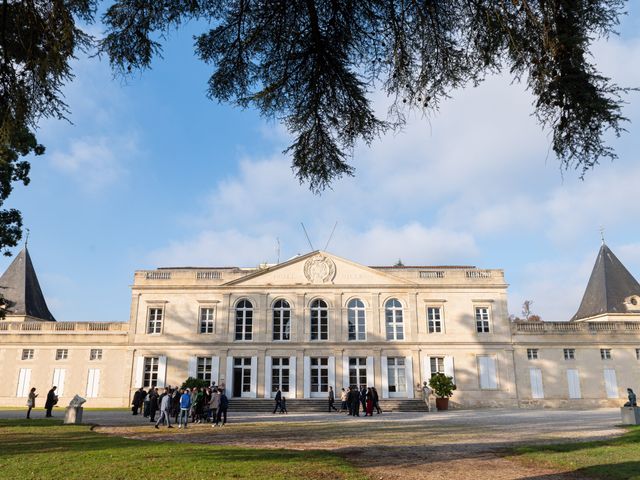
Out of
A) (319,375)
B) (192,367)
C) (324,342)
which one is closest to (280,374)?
(319,375)

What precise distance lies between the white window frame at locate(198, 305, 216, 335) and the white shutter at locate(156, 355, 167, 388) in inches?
94.9

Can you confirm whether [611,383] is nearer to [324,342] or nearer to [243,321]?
[324,342]

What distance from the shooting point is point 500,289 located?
30656mm

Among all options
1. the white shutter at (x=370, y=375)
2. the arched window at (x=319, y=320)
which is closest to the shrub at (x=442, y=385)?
the white shutter at (x=370, y=375)

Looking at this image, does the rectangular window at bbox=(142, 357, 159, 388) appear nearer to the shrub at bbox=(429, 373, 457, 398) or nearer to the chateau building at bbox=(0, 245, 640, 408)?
the chateau building at bbox=(0, 245, 640, 408)

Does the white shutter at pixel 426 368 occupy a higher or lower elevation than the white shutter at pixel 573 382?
higher

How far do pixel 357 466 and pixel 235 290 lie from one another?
77.8 ft

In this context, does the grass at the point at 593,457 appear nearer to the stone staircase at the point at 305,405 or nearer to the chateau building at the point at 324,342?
the stone staircase at the point at 305,405

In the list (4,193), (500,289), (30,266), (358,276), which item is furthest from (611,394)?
(30,266)

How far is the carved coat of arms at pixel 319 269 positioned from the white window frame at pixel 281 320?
6.81 ft

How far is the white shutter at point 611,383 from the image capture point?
95.3ft

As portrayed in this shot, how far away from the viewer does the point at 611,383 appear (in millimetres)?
29281

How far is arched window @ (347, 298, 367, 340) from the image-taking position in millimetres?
30250

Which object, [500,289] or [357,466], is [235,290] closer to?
[500,289]
